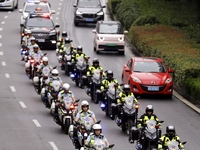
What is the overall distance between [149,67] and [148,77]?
1063 millimetres

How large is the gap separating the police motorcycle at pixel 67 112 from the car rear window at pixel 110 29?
17995mm

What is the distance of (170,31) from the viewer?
42.3 m

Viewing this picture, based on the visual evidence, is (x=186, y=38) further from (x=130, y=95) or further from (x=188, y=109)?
(x=130, y=95)

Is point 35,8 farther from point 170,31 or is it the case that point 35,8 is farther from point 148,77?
point 148,77

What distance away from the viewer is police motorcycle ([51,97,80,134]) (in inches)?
941

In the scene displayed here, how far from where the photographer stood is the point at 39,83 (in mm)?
30719

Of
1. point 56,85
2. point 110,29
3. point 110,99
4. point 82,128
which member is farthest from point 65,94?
point 110,29

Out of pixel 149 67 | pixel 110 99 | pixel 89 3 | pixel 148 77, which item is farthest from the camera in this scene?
pixel 89 3

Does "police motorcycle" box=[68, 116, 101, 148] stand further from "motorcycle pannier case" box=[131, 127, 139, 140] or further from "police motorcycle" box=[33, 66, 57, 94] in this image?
"police motorcycle" box=[33, 66, 57, 94]

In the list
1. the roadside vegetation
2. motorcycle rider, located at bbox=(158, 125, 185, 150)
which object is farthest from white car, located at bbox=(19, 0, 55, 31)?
motorcycle rider, located at bbox=(158, 125, 185, 150)

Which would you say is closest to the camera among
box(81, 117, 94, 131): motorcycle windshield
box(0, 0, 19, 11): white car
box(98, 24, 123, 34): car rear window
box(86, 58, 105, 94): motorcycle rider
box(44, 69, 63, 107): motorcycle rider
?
box(81, 117, 94, 131): motorcycle windshield

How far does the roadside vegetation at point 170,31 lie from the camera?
32188mm

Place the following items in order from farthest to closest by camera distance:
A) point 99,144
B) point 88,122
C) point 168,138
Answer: point 88,122 → point 168,138 → point 99,144

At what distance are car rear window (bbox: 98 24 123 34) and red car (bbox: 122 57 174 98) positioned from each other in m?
10.2
